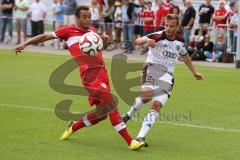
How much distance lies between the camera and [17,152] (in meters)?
9.77

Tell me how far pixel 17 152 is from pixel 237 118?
520 cm

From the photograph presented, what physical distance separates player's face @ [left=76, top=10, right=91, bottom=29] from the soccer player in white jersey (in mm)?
803

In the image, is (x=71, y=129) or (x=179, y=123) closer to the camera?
(x=71, y=129)

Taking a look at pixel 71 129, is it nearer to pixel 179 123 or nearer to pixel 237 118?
pixel 179 123

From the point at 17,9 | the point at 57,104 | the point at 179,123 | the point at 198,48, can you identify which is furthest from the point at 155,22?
the point at 179,123

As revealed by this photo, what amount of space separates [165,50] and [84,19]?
4.50 feet

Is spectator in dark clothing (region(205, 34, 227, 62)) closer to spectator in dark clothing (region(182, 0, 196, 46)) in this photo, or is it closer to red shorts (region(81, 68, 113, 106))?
spectator in dark clothing (region(182, 0, 196, 46))

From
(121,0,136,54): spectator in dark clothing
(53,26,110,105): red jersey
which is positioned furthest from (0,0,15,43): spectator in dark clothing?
(53,26,110,105): red jersey

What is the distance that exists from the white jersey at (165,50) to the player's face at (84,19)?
0.97 m

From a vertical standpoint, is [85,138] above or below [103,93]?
below

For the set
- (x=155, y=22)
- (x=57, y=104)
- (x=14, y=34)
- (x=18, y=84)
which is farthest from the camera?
(x=14, y=34)

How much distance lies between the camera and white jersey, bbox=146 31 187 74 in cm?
1076

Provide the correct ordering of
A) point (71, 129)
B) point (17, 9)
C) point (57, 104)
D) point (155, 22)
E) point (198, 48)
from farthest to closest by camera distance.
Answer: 1. point (17, 9)
2. point (155, 22)
3. point (198, 48)
4. point (57, 104)
5. point (71, 129)

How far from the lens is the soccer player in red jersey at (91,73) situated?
10.2m
